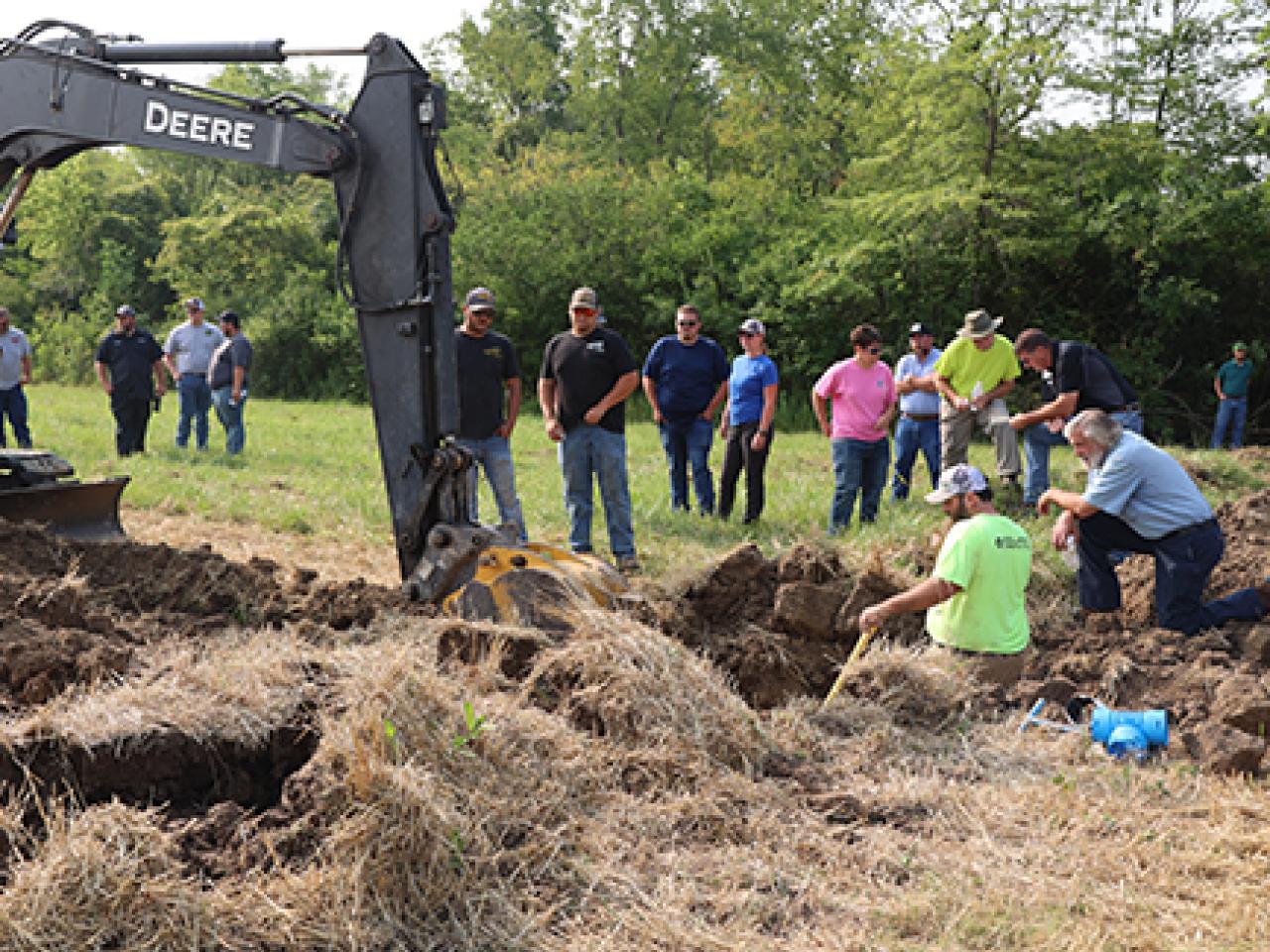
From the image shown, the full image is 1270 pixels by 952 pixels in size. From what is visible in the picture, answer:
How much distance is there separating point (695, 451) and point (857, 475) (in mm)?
1491

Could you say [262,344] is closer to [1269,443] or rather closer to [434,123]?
→ [1269,443]

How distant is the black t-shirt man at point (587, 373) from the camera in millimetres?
9227

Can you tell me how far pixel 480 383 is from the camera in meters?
9.21

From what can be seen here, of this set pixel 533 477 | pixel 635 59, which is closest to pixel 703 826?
pixel 533 477

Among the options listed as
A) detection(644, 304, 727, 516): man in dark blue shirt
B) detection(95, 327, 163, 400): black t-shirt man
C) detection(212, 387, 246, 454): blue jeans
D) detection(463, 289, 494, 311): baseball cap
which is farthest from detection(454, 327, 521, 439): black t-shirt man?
→ detection(212, 387, 246, 454): blue jeans

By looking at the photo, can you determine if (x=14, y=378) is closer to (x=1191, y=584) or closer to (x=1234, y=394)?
(x=1191, y=584)

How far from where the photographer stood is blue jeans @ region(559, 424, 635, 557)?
929 cm

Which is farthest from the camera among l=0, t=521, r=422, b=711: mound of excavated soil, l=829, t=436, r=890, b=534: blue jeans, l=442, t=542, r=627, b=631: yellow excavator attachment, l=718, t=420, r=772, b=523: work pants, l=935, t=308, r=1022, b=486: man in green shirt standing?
l=935, t=308, r=1022, b=486: man in green shirt standing

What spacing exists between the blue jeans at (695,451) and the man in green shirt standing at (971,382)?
7.04 ft

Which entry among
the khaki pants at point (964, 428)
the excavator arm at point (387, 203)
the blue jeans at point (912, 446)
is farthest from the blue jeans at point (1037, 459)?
the excavator arm at point (387, 203)

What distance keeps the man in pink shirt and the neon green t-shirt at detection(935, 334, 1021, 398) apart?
3.18 ft

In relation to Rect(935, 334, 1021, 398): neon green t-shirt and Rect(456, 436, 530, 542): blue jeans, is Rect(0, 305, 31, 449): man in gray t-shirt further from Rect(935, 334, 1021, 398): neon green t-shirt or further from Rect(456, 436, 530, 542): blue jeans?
Rect(935, 334, 1021, 398): neon green t-shirt

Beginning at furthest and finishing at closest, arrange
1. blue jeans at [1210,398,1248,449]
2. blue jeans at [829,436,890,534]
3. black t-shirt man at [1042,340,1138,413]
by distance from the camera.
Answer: blue jeans at [1210,398,1248,449]
blue jeans at [829,436,890,534]
black t-shirt man at [1042,340,1138,413]

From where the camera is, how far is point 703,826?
466 centimetres
